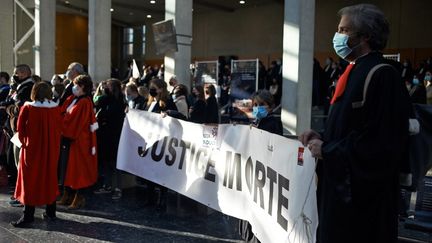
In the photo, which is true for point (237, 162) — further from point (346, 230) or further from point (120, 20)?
point (120, 20)

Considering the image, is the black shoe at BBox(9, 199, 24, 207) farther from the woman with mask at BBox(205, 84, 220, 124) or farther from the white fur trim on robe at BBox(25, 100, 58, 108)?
the woman with mask at BBox(205, 84, 220, 124)

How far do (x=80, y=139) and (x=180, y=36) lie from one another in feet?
15.5

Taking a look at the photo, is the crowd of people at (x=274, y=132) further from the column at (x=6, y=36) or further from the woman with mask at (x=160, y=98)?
the column at (x=6, y=36)

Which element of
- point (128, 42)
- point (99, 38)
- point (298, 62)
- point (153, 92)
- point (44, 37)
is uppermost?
point (128, 42)

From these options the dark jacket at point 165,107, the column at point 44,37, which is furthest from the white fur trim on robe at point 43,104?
the column at point 44,37

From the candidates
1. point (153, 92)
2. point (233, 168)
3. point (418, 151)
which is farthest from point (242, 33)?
point (418, 151)

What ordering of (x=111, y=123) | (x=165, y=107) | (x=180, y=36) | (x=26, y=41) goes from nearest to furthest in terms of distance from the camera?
(x=165, y=107), (x=111, y=123), (x=180, y=36), (x=26, y=41)

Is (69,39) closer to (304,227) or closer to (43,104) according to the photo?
(43,104)

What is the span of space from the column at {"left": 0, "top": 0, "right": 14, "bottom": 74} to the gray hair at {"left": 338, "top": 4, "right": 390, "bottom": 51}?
2314 centimetres

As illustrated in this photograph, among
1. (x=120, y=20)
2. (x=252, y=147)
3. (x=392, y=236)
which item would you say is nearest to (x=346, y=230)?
(x=392, y=236)

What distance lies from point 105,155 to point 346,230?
220 inches

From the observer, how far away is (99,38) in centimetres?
1441

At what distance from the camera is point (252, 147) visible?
4.34 metres

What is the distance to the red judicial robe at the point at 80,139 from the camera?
20.4 ft
